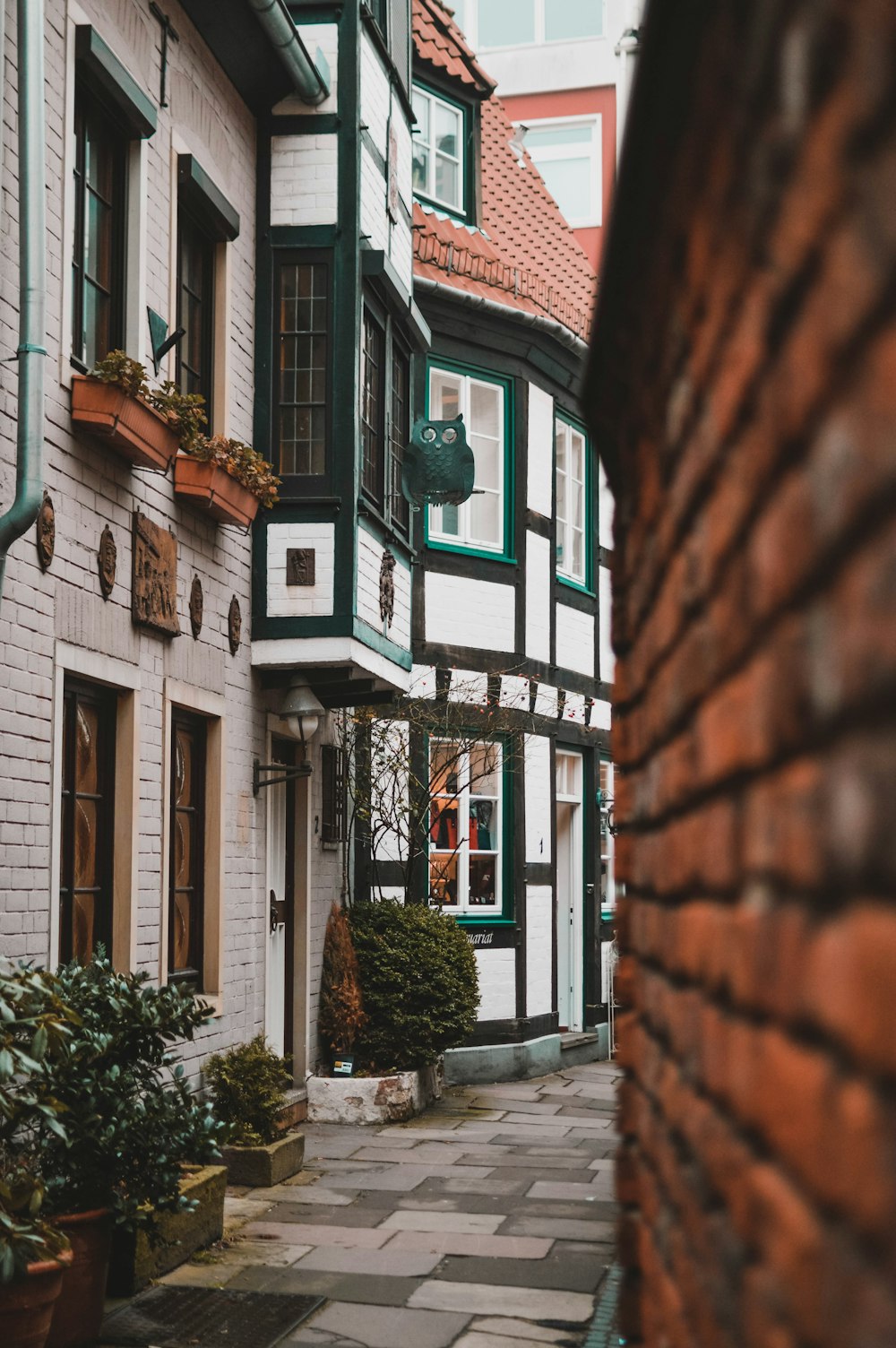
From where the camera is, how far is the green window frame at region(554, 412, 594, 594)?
16.5m

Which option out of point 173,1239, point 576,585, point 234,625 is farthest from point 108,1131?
Answer: point 576,585

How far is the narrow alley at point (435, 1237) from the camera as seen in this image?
247 inches

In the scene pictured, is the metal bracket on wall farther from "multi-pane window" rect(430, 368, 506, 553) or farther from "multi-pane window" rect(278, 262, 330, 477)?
"multi-pane window" rect(430, 368, 506, 553)

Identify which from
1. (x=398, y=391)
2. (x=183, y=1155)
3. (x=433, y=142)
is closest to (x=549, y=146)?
(x=433, y=142)

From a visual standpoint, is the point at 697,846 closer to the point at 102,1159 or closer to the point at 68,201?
the point at 102,1159

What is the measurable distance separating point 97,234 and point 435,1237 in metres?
5.05

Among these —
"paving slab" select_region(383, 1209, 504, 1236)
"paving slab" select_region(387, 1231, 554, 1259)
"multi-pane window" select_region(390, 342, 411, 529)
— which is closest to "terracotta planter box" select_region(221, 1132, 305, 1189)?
"paving slab" select_region(383, 1209, 504, 1236)

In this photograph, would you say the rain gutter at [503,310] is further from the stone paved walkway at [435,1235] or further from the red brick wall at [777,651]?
the red brick wall at [777,651]

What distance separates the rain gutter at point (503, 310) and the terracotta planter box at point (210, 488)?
18.1 feet

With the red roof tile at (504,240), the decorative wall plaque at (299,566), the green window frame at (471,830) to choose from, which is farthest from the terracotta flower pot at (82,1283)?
the red roof tile at (504,240)

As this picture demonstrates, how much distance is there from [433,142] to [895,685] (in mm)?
15933

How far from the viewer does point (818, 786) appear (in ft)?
3.57

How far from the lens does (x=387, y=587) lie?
11391 millimetres

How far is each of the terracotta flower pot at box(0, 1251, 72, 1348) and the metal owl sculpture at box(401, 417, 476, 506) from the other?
763cm
